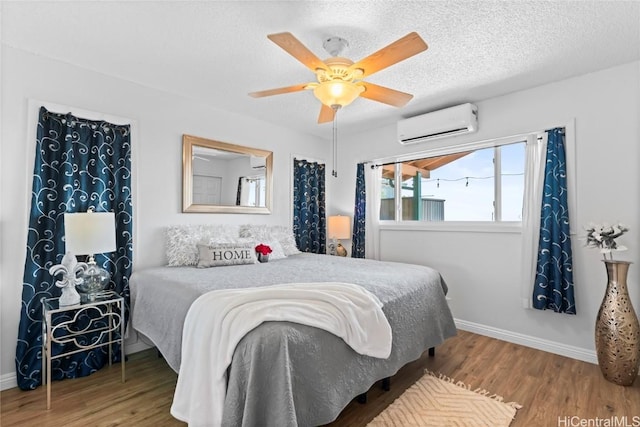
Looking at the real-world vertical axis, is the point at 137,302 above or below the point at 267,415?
above

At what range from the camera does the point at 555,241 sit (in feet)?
9.13

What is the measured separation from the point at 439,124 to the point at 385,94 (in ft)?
4.80

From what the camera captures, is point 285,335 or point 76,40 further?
point 76,40

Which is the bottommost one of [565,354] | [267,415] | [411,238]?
[565,354]

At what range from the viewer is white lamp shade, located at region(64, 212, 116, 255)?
2186 mm

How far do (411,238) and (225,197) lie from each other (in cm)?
231

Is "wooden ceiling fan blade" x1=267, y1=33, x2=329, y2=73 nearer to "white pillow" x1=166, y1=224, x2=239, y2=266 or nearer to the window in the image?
"white pillow" x1=166, y1=224, x2=239, y2=266

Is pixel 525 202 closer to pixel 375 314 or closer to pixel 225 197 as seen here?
pixel 375 314

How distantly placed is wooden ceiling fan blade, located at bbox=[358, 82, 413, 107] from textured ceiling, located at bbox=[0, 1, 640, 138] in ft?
1.09

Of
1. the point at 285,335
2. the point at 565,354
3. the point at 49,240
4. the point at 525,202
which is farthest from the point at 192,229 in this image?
the point at 565,354

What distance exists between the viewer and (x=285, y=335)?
1450 millimetres

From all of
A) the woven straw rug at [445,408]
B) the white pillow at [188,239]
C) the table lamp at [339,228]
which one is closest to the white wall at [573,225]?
the table lamp at [339,228]

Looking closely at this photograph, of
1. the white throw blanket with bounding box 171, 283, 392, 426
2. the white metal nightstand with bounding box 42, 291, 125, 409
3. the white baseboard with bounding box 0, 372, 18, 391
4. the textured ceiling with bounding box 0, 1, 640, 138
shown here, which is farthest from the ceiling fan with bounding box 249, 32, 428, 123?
the white baseboard with bounding box 0, 372, 18, 391

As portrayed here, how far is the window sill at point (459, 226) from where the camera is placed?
3.16 metres
